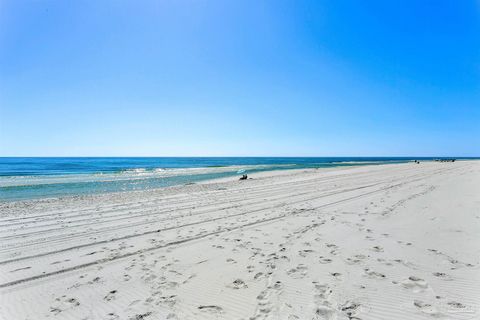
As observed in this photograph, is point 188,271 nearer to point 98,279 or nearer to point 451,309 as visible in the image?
point 98,279

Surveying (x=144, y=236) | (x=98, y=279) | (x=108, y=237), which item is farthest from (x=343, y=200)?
(x=98, y=279)

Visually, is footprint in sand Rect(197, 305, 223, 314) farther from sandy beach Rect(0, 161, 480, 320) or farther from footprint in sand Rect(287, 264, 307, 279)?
footprint in sand Rect(287, 264, 307, 279)

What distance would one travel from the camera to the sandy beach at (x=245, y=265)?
154 inches

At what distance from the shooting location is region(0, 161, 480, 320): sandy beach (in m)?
3.91

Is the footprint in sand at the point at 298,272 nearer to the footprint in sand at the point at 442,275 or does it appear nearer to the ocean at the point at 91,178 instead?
the footprint in sand at the point at 442,275

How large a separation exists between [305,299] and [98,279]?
367 cm

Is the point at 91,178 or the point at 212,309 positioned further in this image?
the point at 91,178

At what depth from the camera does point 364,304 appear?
391 centimetres

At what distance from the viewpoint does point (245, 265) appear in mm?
5355

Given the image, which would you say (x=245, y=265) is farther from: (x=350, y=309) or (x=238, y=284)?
(x=350, y=309)

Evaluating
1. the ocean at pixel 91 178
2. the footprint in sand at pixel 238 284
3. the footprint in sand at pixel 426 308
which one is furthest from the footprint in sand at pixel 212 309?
the ocean at pixel 91 178

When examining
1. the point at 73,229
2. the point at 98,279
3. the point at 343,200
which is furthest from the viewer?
the point at 343,200

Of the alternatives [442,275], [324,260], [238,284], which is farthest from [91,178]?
[442,275]

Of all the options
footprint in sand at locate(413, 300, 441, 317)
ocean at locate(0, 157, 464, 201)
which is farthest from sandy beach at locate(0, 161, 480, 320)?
ocean at locate(0, 157, 464, 201)
